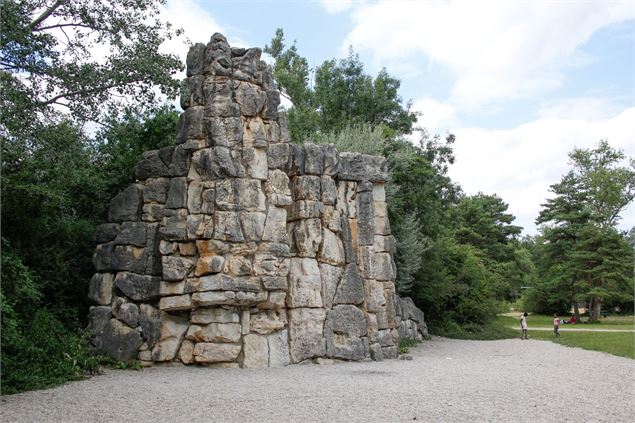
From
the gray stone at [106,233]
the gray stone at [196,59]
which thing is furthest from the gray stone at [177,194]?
the gray stone at [196,59]

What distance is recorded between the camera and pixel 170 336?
14.0 meters

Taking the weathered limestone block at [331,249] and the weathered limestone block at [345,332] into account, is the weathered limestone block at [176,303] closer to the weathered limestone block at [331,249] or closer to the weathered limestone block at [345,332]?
the weathered limestone block at [345,332]

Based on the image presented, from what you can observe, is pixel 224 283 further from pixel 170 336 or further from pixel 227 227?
pixel 170 336

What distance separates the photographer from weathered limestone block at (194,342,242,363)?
1357 cm

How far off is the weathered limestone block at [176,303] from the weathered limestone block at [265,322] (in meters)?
1.58

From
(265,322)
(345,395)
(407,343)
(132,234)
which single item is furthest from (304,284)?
(407,343)

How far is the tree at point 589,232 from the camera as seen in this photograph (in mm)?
37750

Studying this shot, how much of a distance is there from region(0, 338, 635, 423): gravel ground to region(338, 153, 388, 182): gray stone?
5.38 meters

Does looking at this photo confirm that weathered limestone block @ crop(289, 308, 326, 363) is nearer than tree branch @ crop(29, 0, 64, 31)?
No

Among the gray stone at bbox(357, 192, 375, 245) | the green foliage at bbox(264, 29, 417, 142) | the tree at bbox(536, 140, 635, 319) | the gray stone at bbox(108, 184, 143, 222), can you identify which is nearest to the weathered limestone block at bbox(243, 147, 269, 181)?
the gray stone at bbox(108, 184, 143, 222)

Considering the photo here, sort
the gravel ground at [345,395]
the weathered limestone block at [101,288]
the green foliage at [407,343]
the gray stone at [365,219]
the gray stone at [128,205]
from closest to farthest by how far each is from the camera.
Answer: the gravel ground at [345,395] < the weathered limestone block at [101,288] < the gray stone at [128,205] < the gray stone at [365,219] < the green foliage at [407,343]

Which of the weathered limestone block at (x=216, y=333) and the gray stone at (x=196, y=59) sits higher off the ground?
the gray stone at (x=196, y=59)

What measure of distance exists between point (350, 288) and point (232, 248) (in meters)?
3.88

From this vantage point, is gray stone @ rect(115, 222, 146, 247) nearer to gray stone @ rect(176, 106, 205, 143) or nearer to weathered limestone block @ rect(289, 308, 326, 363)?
gray stone @ rect(176, 106, 205, 143)
